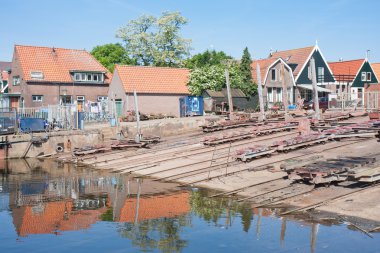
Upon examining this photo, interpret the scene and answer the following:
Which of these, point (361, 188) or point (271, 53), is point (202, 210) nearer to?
point (361, 188)

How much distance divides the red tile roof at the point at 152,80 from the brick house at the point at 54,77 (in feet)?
18.0

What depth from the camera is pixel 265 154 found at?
21094mm

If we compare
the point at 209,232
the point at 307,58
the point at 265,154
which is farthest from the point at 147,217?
the point at 307,58

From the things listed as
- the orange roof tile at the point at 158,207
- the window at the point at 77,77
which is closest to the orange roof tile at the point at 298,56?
the window at the point at 77,77

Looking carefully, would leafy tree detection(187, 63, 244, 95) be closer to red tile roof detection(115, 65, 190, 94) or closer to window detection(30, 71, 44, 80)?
red tile roof detection(115, 65, 190, 94)

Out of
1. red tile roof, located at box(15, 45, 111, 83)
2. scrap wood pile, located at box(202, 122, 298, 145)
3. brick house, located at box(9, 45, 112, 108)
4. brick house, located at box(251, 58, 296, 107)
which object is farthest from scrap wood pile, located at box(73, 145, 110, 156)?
brick house, located at box(251, 58, 296, 107)

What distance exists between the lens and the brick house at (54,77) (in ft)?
147

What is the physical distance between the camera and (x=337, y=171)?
15000 mm

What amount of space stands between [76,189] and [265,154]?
350 inches

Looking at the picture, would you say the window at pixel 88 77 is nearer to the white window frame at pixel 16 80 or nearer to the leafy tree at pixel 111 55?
the white window frame at pixel 16 80

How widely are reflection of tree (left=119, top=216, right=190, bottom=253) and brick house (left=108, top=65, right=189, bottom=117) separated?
28.6 metres

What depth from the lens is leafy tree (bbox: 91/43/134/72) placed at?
213 ft

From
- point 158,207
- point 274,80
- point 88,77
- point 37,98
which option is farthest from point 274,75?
point 158,207

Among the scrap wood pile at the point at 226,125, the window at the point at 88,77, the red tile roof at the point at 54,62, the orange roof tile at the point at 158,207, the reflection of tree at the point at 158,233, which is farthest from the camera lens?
the window at the point at 88,77
